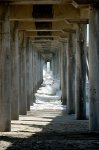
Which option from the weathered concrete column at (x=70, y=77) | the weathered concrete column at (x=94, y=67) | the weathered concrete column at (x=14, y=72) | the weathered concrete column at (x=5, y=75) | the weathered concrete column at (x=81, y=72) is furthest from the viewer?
the weathered concrete column at (x=70, y=77)

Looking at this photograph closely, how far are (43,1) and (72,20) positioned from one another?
4557 millimetres

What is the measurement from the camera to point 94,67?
51.2ft

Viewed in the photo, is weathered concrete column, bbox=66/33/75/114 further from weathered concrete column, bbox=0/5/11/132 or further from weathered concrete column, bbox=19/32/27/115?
weathered concrete column, bbox=0/5/11/132

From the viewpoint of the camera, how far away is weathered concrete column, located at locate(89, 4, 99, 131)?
15.5 meters

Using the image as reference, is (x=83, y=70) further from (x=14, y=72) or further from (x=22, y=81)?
(x=22, y=81)

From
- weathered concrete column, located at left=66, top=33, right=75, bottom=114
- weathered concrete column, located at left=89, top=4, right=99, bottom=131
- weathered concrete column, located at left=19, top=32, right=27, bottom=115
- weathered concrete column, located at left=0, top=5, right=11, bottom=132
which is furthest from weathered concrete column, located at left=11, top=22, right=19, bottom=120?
weathered concrete column, located at left=89, top=4, right=99, bottom=131

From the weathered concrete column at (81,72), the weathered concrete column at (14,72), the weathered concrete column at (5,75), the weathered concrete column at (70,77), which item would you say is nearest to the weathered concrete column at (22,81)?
the weathered concrete column at (70,77)

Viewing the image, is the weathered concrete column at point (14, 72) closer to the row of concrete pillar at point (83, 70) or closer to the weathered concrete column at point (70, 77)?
the row of concrete pillar at point (83, 70)

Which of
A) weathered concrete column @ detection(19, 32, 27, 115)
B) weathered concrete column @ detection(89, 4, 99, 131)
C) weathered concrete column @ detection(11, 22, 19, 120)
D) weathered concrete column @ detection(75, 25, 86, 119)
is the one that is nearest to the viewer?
weathered concrete column @ detection(89, 4, 99, 131)

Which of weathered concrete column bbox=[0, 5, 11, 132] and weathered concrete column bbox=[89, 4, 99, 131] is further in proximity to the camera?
weathered concrete column bbox=[0, 5, 11, 132]

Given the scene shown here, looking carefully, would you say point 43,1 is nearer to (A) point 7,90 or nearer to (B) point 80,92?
(A) point 7,90

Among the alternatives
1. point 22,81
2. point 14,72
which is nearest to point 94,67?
point 14,72

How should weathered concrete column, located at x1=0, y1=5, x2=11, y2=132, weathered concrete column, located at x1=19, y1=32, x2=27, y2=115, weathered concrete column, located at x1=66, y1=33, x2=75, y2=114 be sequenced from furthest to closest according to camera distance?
weathered concrete column, located at x1=19, y1=32, x2=27, y2=115, weathered concrete column, located at x1=66, y1=33, x2=75, y2=114, weathered concrete column, located at x1=0, y1=5, x2=11, y2=132

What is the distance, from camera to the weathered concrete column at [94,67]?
1550cm
